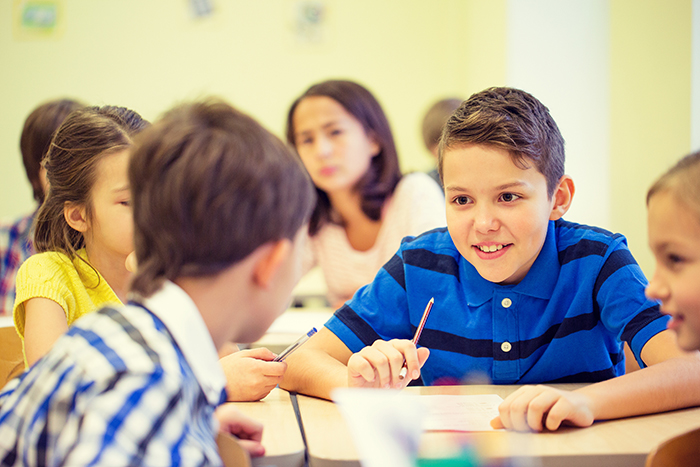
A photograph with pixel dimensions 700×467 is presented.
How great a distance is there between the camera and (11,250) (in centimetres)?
237

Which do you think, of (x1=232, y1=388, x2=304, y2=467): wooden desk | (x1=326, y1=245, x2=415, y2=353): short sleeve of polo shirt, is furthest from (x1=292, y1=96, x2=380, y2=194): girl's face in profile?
(x1=232, y1=388, x2=304, y2=467): wooden desk

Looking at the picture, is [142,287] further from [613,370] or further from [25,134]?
[25,134]

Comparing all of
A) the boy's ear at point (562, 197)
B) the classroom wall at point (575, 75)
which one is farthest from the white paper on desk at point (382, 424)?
the classroom wall at point (575, 75)

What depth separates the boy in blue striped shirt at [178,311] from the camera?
0.53 meters

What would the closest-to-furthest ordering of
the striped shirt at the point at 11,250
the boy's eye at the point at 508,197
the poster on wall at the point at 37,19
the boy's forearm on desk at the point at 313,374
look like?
1. the boy's forearm on desk at the point at 313,374
2. the boy's eye at the point at 508,197
3. the striped shirt at the point at 11,250
4. the poster on wall at the point at 37,19

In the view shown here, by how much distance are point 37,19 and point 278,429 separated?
11.5 ft

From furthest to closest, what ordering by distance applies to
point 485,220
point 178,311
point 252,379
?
point 485,220 < point 252,379 < point 178,311

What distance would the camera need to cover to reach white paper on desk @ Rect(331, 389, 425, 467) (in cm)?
52

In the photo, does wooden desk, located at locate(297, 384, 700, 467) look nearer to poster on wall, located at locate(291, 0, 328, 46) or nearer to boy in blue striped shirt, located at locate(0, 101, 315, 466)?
boy in blue striped shirt, located at locate(0, 101, 315, 466)

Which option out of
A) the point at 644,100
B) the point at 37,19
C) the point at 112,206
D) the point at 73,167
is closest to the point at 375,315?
the point at 112,206

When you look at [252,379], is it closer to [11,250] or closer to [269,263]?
[269,263]

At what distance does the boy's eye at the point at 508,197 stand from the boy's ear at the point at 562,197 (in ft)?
0.38

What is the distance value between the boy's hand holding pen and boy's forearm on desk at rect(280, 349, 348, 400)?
0.26 feet

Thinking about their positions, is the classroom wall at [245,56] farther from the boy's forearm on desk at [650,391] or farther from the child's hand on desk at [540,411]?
the child's hand on desk at [540,411]
